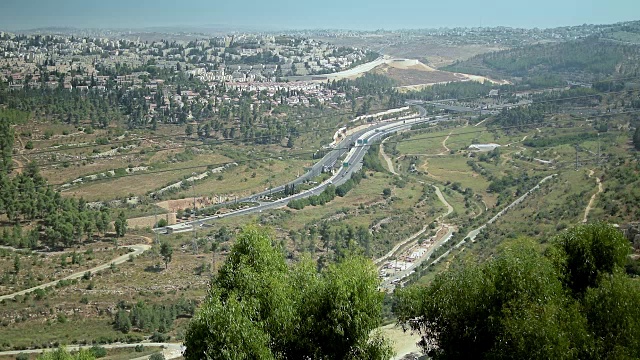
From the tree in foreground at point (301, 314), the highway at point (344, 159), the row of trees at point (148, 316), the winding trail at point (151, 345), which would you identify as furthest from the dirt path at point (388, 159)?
the tree in foreground at point (301, 314)

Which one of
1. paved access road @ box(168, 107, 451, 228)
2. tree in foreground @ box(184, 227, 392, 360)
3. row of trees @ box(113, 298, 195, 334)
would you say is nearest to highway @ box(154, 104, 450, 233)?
paved access road @ box(168, 107, 451, 228)

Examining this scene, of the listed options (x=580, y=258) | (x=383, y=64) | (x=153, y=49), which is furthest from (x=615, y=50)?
(x=580, y=258)

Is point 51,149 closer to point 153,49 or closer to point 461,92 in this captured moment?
point 461,92

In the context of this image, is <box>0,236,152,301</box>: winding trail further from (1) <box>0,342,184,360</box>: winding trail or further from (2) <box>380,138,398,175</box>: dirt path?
(2) <box>380,138,398,175</box>: dirt path

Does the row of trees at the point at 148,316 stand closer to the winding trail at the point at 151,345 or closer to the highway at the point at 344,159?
the winding trail at the point at 151,345

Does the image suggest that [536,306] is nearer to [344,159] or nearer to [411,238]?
[411,238]

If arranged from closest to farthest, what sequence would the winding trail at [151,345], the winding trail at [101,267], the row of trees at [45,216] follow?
1. the winding trail at [151,345]
2. the winding trail at [101,267]
3. the row of trees at [45,216]
